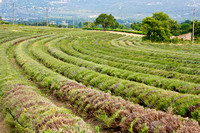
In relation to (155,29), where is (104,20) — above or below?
above

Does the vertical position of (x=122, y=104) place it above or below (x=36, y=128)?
above

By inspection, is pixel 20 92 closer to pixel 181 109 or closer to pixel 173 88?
pixel 181 109

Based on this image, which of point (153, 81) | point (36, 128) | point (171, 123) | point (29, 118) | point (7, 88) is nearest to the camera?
point (171, 123)

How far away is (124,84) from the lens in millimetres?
9125

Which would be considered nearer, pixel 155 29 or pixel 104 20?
pixel 155 29

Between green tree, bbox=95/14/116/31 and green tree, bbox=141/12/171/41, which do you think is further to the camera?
green tree, bbox=95/14/116/31

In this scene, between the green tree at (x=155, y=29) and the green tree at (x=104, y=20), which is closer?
the green tree at (x=155, y=29)

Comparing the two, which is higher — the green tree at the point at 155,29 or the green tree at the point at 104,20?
the green tree at the point at 104,20

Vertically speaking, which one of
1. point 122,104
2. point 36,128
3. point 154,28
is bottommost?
point 36,128

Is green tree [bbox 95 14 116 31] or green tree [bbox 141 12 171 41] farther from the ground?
green tree [bbox 95 14 116 31]

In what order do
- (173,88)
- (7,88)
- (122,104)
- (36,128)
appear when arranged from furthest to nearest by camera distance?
1. (173,88)
2. (7,88)
3. (122,104)
4. (36,128)

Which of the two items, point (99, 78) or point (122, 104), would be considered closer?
point (122, 104)

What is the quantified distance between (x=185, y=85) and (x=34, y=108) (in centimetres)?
713

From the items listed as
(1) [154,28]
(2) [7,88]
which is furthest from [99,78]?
(1) [154,28]
